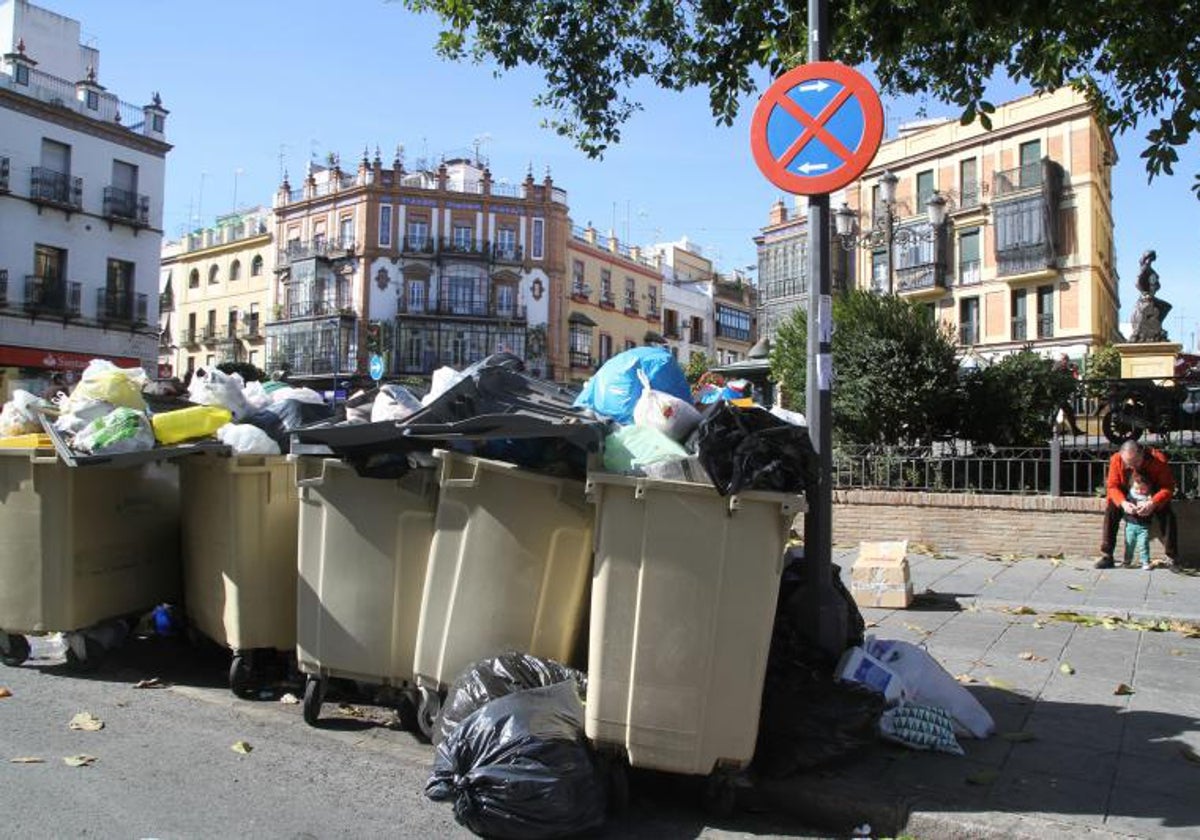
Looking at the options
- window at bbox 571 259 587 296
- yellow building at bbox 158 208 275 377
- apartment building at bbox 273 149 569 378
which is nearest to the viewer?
apartment building at bbox 273 149 569 378

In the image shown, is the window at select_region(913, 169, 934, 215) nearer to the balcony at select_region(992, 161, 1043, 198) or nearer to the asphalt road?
the balcony at select_region(992, 161, 1043, 198)

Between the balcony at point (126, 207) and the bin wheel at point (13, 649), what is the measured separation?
1365 inches

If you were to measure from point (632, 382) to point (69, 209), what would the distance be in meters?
36.4

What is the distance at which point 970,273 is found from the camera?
43.5m

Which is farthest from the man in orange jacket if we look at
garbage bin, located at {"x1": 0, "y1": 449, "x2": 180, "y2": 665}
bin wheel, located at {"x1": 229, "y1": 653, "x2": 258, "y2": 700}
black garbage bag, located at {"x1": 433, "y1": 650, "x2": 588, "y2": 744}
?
garbage bin, located at {"x1": 0, "y1": 449, "x2": 180, "y2": 665}

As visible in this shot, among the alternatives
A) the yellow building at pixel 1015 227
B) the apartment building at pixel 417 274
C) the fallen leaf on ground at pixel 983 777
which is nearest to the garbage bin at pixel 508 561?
the fallen leaf on ground at pixel 983 777

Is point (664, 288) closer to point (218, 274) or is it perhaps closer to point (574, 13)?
point (218, 274)

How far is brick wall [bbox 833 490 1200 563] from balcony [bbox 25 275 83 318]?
105 ft

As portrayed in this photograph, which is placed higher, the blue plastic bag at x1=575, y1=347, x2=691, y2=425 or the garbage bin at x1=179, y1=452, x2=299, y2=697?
the blue plastic bag at x1=575, y1=347, x2=691, y2=425

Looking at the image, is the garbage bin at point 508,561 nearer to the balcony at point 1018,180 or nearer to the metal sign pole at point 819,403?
the metal sign pole at point 819,403

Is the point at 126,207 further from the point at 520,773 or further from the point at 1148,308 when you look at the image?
the point at 520,773

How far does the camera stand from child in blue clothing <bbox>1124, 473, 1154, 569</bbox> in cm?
851

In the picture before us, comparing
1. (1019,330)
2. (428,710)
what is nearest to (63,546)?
(428,710)

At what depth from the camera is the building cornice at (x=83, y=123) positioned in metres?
32.3
